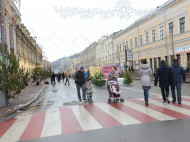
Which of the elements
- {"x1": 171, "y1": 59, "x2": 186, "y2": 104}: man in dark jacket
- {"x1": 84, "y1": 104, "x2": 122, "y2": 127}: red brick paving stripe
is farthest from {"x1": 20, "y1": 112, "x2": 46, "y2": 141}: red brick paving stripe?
{"x1": 171, "y1": 59, "x2": 186, "y2": 104}: man in dark jacket

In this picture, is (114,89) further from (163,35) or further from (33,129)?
(163,35)

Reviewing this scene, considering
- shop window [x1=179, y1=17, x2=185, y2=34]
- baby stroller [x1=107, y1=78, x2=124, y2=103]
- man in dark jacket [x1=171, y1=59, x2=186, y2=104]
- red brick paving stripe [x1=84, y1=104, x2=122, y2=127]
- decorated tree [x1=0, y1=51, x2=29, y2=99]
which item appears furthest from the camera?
shop window [x1=179, y1=17, x2=185, y2=34]

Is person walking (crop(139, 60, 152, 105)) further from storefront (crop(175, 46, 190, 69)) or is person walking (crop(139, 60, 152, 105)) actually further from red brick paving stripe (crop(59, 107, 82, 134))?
storefront (crop(175, 46, 190, 69))

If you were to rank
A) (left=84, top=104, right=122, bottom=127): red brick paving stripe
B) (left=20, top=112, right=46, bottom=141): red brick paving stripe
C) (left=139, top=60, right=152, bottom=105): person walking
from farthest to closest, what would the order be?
(left=139, top=60, right=152, bottom=105): person walking, (left=84, top=104, right=122, bottom=127): red brick paving stripe, (left=20, top=112, right=46, bottom=141): red brick paving stripe

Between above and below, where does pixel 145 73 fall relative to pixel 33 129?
above

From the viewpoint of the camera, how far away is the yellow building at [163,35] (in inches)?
975

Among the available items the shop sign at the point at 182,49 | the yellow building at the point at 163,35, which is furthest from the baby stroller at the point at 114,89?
the shop sign at the point at 182,49

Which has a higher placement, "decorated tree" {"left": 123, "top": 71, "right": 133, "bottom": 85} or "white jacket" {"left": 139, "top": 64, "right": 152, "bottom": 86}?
"white jacket" {"left": 139, "top": 64, "right": 152, "bottom": 86}

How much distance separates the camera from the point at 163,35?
96.4 feet

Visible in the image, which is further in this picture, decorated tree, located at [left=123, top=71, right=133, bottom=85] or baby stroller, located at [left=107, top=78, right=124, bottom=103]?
decorated tree, located at [left=123, top=71, right=133, bottom=85]

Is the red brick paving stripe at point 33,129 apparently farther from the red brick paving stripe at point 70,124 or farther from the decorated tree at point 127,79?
the decorated tree at point 127,79

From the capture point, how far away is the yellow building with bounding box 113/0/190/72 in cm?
2476

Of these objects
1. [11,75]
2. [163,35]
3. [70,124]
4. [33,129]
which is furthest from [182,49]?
[33,129]

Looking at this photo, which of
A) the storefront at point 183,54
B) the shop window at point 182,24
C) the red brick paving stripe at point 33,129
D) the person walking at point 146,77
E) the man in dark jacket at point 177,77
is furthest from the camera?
the shop window at point 182,24
